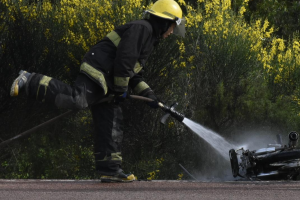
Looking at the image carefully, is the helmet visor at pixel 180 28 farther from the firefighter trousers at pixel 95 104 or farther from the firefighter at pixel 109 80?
the firefighter trousers at pixel 95 104

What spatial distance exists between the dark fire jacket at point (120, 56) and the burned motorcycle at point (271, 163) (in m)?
1.39

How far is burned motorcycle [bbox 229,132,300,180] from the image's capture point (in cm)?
637

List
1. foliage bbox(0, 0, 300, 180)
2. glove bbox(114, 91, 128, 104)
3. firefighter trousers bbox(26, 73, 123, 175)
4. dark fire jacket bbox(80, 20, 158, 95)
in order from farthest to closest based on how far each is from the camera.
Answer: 1. foliage bbox(0, 0, 300, 180)
2. glove bbox(114, 91, 128, 104)
3. firefighter trousers bbox(26, 73, 123, 175)
4. dark fire jacket bbox(80, 20, 158, 95)

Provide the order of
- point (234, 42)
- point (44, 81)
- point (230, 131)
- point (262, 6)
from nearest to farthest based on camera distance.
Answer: point (44, 81) → point (230, 131) → point (234, 42) → point (262, 6)

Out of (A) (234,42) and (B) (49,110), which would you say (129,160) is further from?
(A) (234,42)

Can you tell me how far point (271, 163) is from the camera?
6492 millimetres

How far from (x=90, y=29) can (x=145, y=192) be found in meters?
4.79

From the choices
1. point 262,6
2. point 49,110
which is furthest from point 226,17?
point 262,6

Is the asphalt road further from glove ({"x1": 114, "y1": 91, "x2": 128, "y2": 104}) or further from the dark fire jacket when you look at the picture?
the dark fire jacket

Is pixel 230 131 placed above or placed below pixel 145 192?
below

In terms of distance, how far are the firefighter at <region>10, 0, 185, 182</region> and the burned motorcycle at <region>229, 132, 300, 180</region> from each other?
1.06 metres

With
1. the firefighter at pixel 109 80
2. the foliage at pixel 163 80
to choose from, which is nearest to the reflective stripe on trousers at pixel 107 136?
the firefighter at pixel 109 80

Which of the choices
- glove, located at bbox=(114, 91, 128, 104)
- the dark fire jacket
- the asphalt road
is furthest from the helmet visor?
the asphalt road

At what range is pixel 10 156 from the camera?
463 inches
